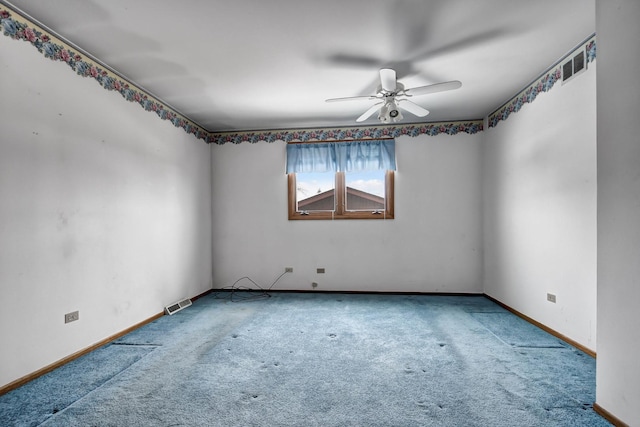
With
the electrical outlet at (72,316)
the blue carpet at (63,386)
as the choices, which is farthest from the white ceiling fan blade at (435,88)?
the electrical outlet at (72,316)

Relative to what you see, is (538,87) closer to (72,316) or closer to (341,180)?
(341,180)

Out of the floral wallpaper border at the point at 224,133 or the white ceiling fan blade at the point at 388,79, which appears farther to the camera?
the white ceiling fan blade at the point at 388,79

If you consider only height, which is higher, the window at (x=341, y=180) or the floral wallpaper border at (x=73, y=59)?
the floral wallpaper border at (x=73, y=59)

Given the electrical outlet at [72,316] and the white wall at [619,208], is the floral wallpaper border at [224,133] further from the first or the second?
the electrical outlet at [72,316]

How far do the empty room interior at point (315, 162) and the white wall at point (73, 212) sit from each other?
0.02 meters

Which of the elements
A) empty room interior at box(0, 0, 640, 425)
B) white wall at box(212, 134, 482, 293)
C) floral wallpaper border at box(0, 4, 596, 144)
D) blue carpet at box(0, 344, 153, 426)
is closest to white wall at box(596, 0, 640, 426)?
empty room interior at box(0, 0, 640, 425)

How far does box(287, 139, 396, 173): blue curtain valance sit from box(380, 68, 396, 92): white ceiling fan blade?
6.12 ft

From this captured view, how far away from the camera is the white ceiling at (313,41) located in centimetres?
209

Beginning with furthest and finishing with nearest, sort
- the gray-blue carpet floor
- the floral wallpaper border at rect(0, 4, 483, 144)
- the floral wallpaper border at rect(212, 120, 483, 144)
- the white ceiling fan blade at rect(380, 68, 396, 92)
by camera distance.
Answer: the floral wallpaper border at rect(212, 120, 483, 144), the white ceiling fan blade at rect(380, 68, 396, 92), the floral wallpaper border at rect(0, 4, 483, 144), the gray-blue carpet floor

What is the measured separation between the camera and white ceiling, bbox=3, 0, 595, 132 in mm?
2088

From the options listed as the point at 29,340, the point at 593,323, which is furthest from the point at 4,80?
the point at 593,323

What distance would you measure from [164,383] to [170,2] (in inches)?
101

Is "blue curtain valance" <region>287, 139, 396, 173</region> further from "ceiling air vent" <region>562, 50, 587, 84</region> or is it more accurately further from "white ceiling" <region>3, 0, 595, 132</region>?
"ceiling air vent" <region>562, 50, 587, 84</region>

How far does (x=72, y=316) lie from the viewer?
252 centimetres
